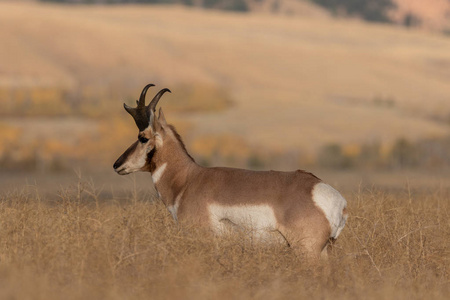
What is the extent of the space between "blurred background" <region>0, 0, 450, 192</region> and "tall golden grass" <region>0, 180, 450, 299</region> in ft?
61.7

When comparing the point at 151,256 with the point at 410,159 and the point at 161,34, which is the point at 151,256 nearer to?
the point at 410,159

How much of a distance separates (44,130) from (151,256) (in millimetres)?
56976

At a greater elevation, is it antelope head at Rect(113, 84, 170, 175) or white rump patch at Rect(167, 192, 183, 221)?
antelope head at Rect(113, 84, 170, 175)

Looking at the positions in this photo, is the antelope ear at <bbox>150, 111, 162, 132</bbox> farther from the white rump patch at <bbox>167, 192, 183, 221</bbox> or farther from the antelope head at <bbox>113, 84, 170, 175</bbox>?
the white rump patch at <bbox>167, 192, 183, 221</bbox>

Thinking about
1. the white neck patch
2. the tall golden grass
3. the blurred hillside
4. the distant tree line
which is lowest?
the blurred hillside

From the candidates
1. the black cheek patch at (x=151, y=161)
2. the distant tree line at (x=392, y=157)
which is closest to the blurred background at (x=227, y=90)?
the distant tree line at (x=392, y=157)

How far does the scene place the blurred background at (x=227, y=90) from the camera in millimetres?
55562

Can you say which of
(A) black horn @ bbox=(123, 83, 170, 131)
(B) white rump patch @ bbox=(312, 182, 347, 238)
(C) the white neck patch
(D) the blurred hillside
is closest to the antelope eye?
(A) black horn @ bbox=(123, 83, 170, 131)

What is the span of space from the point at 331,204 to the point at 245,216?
91cm

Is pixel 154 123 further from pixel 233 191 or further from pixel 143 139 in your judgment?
pixel 233 191

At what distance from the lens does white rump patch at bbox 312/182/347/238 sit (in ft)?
33.6

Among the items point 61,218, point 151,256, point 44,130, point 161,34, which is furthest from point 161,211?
point 161,34

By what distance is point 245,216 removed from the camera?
10.4 metres

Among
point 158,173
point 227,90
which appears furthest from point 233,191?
point 227,90
